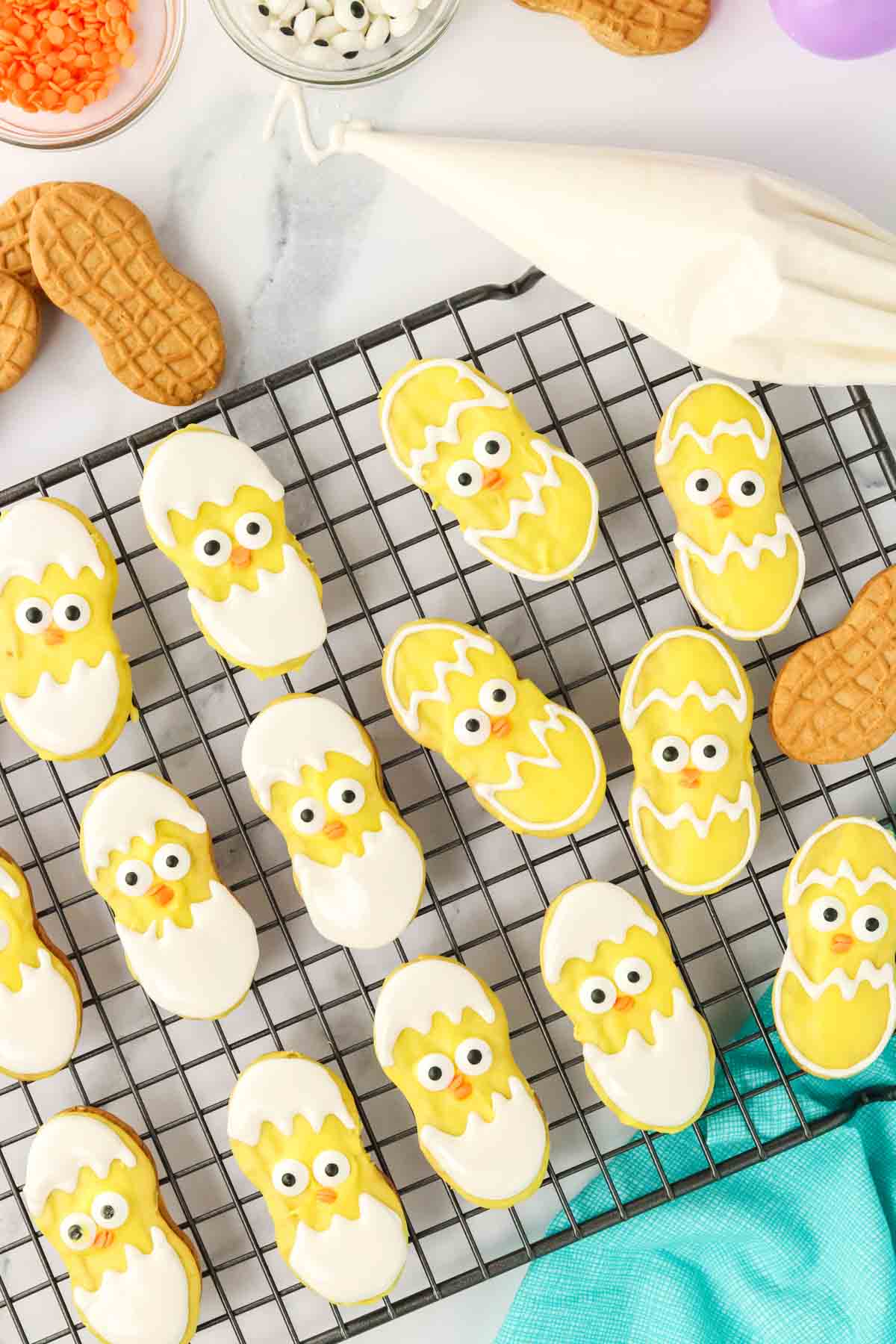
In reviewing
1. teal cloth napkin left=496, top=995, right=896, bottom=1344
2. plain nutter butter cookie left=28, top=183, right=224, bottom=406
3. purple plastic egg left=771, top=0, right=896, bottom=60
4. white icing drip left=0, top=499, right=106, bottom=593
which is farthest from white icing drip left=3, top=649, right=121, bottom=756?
purple plastic egg left=771, top=0, right=896, bottom=60

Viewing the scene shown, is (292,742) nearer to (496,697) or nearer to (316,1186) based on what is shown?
(496,697)

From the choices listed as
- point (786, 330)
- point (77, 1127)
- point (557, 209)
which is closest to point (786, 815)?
point (786, 330)

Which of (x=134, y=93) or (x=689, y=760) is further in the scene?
(x=134, y=93)

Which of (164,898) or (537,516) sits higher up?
(537,516)

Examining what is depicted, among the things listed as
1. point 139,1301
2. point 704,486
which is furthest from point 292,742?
point 139,1301

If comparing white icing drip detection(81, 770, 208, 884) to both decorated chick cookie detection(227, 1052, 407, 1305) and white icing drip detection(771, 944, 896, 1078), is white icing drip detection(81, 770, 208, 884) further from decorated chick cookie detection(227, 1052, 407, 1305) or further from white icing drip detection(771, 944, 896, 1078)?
white icing drip detection(771, 944, 896, 1078)

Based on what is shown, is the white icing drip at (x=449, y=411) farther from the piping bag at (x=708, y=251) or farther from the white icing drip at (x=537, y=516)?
the piping bag at (x=708, y=251)
